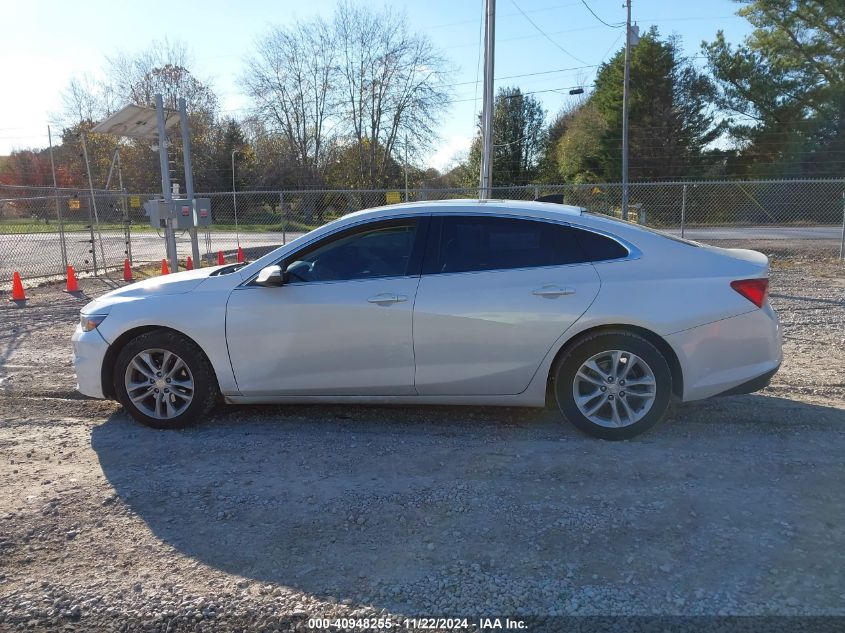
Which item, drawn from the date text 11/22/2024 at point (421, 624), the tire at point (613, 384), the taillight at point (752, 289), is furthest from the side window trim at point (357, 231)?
the date text 11/22/2024 at point (421, 624)

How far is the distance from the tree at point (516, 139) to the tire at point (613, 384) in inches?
1778

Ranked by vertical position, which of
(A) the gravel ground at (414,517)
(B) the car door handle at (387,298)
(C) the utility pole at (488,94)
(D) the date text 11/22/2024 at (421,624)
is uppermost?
(C) the utility pole at (488,94)

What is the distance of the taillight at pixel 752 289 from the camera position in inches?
168

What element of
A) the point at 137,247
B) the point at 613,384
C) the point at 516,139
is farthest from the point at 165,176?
the point at 516,139

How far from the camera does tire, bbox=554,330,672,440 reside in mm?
4301

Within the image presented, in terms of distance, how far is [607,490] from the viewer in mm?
3680

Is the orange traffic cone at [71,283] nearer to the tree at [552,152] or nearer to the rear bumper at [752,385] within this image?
the rear bumper at [752,385]

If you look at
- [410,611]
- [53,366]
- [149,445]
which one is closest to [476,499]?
[410,611]

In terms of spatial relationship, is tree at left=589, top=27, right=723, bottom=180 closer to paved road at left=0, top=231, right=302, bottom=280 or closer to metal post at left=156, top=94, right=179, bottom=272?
paved road at left=0, top=231, right=302, bottom=280

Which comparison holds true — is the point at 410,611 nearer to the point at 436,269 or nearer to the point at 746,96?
the point at 436,269

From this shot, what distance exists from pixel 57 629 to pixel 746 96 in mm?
47633

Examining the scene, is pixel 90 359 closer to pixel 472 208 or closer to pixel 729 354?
pixel 472 208

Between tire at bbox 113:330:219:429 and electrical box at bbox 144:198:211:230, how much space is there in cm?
735

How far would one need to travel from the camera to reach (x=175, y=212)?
11711 millimetres
